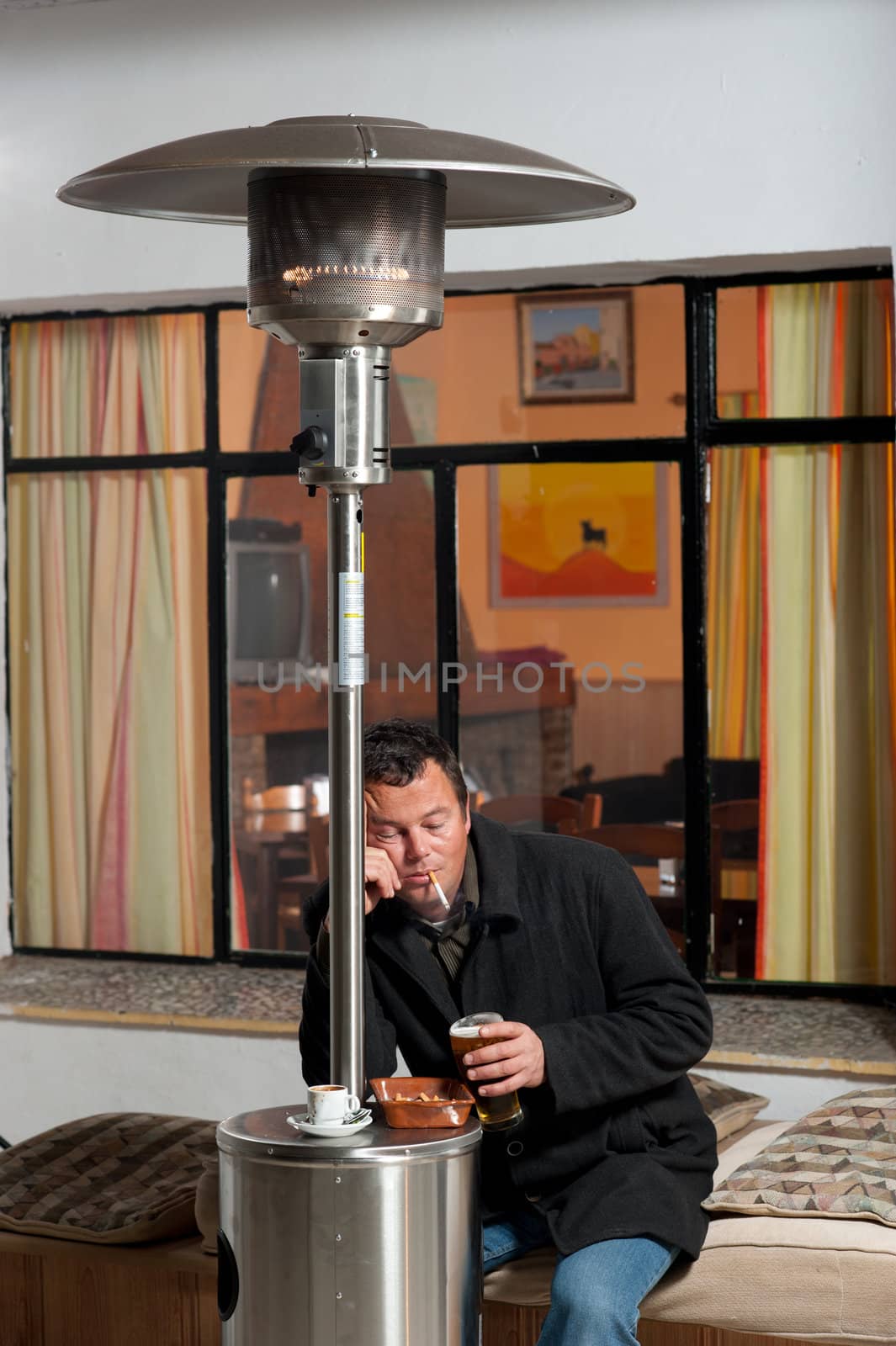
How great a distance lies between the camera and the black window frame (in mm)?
4234

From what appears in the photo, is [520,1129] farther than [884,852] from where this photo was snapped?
No

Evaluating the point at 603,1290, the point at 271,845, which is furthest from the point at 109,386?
the point at 603,1290

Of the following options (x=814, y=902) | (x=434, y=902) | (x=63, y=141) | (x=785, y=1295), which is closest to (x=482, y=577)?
(x=814, y=902)

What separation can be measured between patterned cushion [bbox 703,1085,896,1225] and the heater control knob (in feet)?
4.94

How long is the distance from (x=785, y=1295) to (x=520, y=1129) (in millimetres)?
497

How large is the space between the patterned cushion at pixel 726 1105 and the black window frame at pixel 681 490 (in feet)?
2.77

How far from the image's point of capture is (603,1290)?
2334 millimetres

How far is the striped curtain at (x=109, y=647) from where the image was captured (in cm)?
480

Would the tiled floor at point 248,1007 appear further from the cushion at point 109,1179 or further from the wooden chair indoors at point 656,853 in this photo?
the cushion at point 109,1179

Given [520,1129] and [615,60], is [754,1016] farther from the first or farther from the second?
[615,60]

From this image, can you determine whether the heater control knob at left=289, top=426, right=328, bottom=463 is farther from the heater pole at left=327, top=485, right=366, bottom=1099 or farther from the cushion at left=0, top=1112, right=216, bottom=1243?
the cushion at left=0, top=1112, right=216, bottom=1243

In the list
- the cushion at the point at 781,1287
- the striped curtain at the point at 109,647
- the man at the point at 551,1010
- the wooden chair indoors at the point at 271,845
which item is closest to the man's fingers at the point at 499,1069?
the man at the point at 551,1010

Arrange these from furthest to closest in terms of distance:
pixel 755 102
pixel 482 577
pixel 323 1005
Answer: pixel 482 577 < pixel 755 102 < pixel 323 1005

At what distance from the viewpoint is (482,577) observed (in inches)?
178
